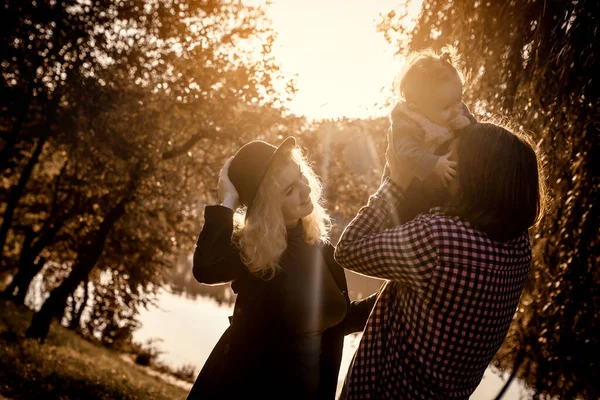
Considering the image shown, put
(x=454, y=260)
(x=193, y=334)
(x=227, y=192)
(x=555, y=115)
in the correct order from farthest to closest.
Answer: (x=193, y=334) < (x=555, y=115) < (x=227, y=192) < (x=454, y=260)

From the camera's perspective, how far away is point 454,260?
5.35 feet

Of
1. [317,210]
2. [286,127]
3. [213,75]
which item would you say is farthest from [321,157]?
[317,210]

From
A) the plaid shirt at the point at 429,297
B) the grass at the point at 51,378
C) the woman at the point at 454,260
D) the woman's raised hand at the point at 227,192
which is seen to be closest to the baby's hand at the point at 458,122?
the woman at the point at 454,260

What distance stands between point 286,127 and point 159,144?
330 centimetres

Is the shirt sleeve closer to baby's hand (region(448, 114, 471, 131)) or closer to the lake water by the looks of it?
baby's hand (region(448, 114, 471, 131))

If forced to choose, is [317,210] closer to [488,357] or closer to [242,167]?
[242,167]

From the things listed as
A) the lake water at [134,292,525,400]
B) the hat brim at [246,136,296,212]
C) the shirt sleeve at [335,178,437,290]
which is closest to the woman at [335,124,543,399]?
the shirt sleeve at [335,178,437,290]

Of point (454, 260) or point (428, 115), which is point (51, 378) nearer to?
point (428, 115)

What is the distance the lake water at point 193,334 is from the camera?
2355 centimetres

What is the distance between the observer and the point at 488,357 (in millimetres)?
1874

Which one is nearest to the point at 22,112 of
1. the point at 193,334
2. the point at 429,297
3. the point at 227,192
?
the point at 227,192

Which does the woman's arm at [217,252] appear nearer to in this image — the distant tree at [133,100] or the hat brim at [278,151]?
the hat brim at [278,151]

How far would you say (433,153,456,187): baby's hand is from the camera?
175 cm

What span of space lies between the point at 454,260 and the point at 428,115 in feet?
2.69
